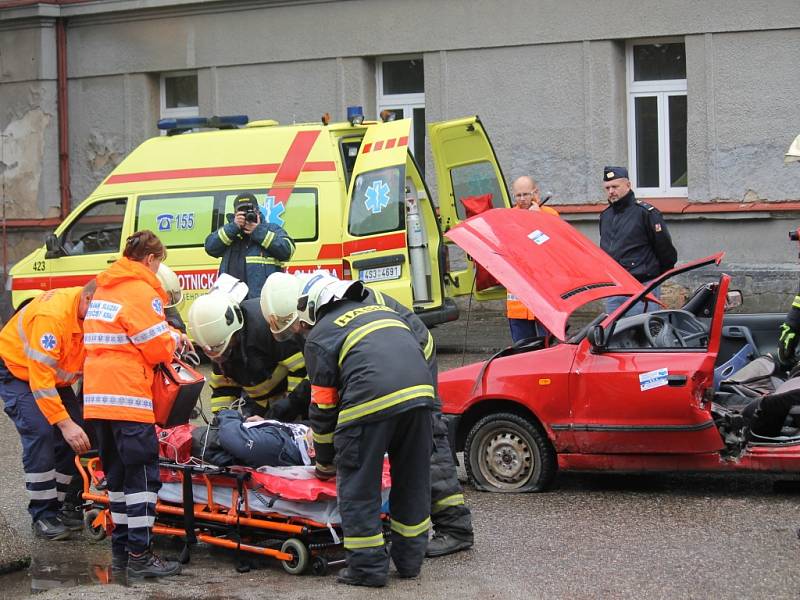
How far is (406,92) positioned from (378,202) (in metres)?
5.63

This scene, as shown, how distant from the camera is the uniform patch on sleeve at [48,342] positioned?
23.2ft

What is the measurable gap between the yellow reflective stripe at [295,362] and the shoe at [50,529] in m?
1.62

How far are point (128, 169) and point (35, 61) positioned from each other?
638cm

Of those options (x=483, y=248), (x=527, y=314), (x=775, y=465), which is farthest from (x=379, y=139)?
(x=775, y=465)

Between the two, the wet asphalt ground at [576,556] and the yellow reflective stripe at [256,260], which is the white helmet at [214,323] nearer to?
the wet asphalt ground at [576,556]

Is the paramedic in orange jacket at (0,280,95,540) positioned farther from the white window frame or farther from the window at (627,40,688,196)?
the white window frame

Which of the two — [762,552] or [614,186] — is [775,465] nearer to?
[762,552]

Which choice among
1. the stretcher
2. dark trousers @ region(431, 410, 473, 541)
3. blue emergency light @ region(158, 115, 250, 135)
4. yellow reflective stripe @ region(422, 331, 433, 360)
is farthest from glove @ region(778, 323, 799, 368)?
blue emergency light @ region(158, 115, 250, 135)

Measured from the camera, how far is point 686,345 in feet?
26.2

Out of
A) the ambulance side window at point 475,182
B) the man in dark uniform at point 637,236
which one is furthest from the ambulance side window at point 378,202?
the man in dark uniform at point 637,236

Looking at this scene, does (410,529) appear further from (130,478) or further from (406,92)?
(406,92)

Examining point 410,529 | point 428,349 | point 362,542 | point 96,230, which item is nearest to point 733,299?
point 428,349

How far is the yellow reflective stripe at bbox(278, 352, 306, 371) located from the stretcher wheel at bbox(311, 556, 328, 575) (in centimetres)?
111

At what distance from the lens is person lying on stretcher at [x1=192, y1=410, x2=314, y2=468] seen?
6.73 metres
